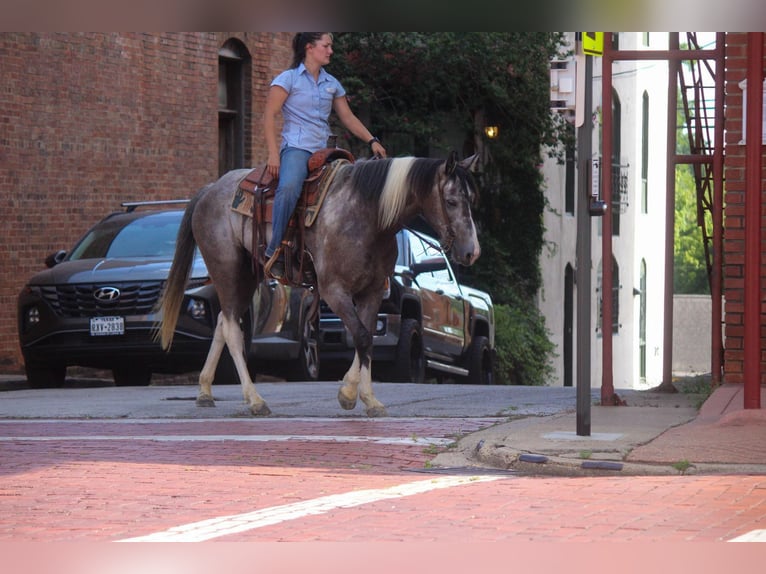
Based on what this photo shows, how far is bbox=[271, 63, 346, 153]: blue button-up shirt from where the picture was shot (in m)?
12.7

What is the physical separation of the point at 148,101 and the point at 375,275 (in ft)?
41.8

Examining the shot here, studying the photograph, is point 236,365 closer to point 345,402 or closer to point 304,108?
point 345,402

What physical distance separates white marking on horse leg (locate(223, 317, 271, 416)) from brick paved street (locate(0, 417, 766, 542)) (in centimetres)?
129

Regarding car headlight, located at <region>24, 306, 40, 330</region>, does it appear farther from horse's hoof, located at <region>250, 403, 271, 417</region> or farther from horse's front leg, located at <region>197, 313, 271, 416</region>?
horse's hoof, located at <region>250, 403, 271, 417</region>

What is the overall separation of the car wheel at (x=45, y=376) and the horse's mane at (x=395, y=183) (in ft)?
21.6

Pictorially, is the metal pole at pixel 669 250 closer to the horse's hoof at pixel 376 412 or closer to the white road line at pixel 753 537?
the horse's hoof at pixel 376 412

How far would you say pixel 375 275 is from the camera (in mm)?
12641

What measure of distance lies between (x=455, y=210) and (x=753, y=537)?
5390mm

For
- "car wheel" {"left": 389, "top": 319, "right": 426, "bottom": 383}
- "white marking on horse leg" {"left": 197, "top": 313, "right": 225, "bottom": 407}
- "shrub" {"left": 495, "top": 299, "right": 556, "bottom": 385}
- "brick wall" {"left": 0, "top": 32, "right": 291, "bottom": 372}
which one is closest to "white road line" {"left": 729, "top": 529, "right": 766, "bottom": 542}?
"white marking on horse leg" {"left": 197, "top": 313, "right": 225, "bottom": 407}

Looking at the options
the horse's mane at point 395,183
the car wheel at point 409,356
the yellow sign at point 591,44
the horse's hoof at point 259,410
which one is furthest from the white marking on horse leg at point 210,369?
the car wheel at point 409,356

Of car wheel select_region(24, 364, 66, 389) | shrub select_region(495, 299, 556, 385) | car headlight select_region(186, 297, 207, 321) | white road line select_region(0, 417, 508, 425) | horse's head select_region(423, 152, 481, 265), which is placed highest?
horse's head select_region(423, 152, 481, 265)

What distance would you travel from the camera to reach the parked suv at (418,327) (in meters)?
18.2

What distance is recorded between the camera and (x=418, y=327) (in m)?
18.7
